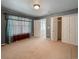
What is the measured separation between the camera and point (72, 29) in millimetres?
5629

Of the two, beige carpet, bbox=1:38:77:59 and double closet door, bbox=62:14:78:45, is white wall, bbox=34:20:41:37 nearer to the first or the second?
double closet door, bbox=62:14:78:45

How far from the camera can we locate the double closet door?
5463mm

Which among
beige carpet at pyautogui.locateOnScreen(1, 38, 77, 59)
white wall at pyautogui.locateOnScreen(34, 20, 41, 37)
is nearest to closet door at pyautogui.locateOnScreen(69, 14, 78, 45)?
beige carpet at pyautogui.locateOnScreen(1, 38, 77, 59)

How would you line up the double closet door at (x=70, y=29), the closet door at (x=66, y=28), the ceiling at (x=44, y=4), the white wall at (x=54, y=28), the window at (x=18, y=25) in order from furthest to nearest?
1. the white wall at (x=54, y=28)
2. the window at (x=18, y=25)
3. the closet door at (x=66, y=28)
4. the double closet door at (x=70, y=29)
5. the ceiling at (x=44, y=4)

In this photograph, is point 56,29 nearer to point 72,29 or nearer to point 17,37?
point 72,29

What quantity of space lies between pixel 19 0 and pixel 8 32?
2768 millimetres

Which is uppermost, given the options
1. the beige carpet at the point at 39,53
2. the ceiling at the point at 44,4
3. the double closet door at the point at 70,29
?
the ceiling at the point at 44,4

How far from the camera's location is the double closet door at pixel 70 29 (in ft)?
17.9

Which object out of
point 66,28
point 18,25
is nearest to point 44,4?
point 66,28

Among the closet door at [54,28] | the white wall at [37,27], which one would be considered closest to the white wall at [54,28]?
the closet door at [54,28]

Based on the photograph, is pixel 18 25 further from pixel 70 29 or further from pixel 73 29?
pixel 73 29

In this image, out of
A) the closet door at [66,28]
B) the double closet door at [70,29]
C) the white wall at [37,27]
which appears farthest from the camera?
the white wall at [37,27]

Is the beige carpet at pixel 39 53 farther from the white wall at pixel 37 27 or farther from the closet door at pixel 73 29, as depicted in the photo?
the white wall at pixel 37 27

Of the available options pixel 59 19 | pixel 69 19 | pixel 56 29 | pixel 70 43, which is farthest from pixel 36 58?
pixel 59 19
